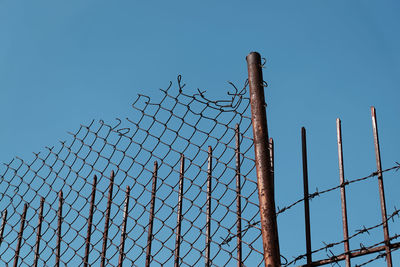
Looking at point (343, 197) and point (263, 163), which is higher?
point (263, 163)

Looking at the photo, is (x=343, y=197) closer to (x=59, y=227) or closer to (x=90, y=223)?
(x=90, y=223)

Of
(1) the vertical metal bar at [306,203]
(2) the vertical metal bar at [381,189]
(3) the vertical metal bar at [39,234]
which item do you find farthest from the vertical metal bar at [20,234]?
(2) the vertical metal bar at [381,189]

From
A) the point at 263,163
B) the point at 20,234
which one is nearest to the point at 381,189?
the point at 263,163

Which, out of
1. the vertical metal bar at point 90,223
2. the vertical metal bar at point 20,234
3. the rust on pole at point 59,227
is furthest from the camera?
the vertical metal bar at point 20,234

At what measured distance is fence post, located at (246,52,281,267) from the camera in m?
2.02

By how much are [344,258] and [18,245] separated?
2441 mm

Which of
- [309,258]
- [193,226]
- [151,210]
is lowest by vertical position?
[309,258]

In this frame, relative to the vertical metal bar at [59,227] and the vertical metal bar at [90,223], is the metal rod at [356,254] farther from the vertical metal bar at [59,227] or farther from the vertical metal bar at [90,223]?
the vertical metal bar at [59,227]

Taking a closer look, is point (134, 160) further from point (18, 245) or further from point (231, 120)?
point (18, 245)

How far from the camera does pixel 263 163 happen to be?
7.17 ft

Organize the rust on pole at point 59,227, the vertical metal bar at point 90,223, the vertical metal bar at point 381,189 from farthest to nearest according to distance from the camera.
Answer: the rust on pole at point 59,227 < the vertical metal bar at point 90,223 < the vertical metal bar at point 381,189

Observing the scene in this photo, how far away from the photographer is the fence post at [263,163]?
2016 millimetres

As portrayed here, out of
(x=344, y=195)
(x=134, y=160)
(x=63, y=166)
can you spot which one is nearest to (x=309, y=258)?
(x=344, y=195)

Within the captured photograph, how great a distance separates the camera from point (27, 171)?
3.50m
